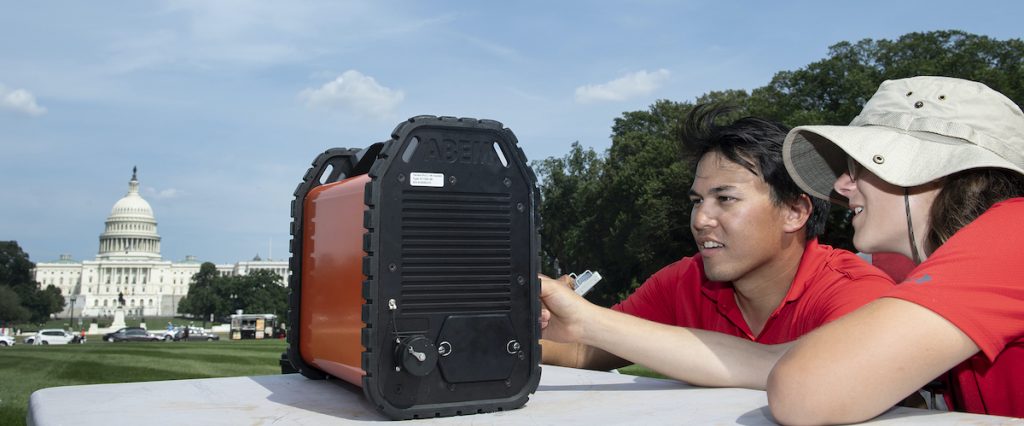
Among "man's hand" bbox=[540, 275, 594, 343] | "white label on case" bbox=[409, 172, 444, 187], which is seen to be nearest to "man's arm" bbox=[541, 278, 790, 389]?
"man's hand" bbox=[540, 275, 594, 343]

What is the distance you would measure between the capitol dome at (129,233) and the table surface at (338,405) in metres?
152

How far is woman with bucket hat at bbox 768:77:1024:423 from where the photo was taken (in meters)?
1.50

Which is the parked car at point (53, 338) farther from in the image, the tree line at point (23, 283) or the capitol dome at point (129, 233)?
the capitol dome at point (129, 233)

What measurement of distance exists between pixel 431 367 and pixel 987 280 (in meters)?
1.08

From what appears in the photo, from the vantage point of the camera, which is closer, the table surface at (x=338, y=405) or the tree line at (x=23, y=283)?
the table surface at (x=338, y=405)

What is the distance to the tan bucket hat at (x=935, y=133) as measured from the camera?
175 cm

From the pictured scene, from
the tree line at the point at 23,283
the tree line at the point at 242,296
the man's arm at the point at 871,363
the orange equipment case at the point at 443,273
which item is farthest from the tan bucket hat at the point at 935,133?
the tree line at the point at 242,296

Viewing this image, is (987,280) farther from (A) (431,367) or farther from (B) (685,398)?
(A) (431,367)

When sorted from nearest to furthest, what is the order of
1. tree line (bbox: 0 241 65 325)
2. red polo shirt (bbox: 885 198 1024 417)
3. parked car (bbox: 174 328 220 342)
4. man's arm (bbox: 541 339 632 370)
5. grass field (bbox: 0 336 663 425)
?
red polo shirt (bbox: 885 198 1024 417), man's arm (bbox: 541 339 632 370), grass field (bbox: 0 336 663 425), parked car (bbox: 174 328 220 342), tree line (bbox: 0 241 65 325)

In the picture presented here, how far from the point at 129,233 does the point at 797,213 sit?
504ft

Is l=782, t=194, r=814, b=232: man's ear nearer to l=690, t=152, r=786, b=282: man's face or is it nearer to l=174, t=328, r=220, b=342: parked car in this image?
l=690, t=152, r=786, b=282: man's face

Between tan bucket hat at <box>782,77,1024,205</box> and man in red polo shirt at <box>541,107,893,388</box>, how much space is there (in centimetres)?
62

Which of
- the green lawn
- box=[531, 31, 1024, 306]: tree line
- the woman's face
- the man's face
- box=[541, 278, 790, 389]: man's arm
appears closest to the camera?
the woman's face

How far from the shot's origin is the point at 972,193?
180 centimetres
